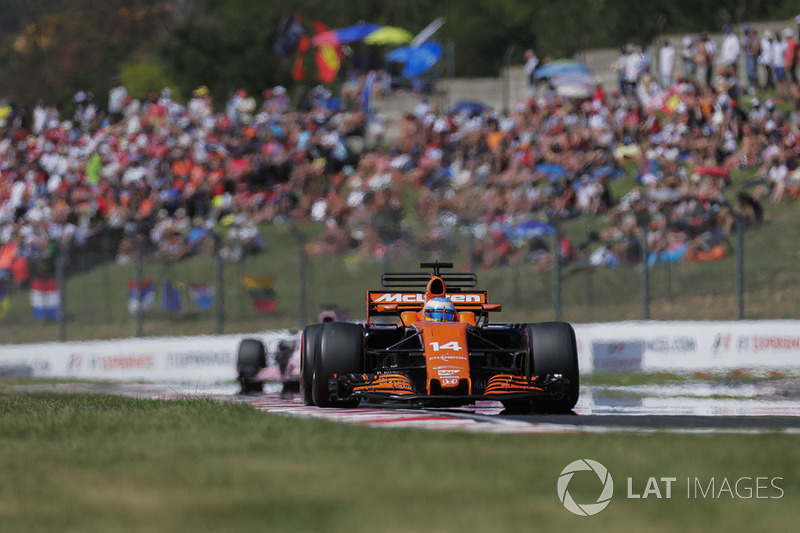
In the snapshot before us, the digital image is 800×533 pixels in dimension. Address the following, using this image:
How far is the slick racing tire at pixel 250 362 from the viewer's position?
1650 centimetres

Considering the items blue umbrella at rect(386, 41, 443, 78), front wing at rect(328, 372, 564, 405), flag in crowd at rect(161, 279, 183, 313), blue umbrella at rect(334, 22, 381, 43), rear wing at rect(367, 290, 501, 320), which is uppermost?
blue umbrella at rect(334, 22, 381, 43)

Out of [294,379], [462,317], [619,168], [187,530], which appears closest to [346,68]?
[619,168]

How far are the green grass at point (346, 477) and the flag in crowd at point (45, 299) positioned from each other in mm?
14286

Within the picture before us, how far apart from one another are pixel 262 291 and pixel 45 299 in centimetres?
445

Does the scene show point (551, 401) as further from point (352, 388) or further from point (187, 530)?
point (187, 530)

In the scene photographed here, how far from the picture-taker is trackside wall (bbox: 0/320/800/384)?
17625mm

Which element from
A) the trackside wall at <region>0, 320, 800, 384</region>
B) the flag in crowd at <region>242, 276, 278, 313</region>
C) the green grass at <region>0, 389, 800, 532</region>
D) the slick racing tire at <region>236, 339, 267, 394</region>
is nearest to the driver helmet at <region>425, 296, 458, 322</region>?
the green grass at <region>0, 389, 800, 532</region>

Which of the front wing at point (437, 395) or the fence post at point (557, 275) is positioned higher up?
the fence post at point (557, 275)

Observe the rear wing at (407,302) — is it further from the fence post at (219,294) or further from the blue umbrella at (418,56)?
the blue umbrella at (418,56)

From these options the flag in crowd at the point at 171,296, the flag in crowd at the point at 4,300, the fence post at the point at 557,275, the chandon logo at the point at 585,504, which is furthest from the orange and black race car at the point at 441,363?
the flag in crowd at the point at 4,300

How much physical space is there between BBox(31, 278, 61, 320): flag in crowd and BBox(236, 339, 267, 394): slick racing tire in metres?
7.53

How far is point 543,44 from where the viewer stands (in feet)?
172

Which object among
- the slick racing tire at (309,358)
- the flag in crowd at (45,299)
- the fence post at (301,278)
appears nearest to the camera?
the slick racing tire at (309,358)

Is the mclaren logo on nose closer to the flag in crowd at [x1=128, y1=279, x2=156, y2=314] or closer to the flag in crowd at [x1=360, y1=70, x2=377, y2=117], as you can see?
the flag in crowd at [x1=128, y1=279, x2=156, y2=314]
